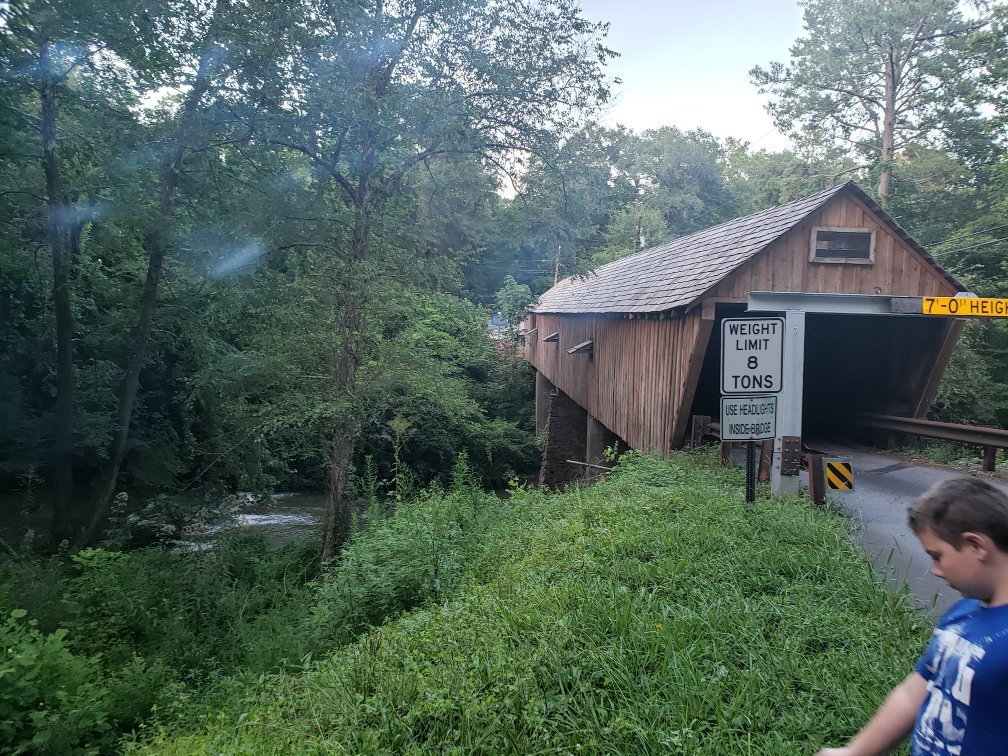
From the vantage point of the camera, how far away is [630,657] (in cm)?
322

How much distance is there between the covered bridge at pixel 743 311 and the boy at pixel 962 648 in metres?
6.67

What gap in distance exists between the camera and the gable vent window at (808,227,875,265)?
884 centimetres

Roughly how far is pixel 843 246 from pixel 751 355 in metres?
4.98

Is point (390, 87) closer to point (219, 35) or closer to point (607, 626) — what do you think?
point (219, 35)

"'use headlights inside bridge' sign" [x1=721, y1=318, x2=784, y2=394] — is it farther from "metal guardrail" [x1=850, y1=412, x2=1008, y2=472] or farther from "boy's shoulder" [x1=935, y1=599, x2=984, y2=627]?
"metal guardrail" [x1=850, y1=412, x2=1008, y2=472]

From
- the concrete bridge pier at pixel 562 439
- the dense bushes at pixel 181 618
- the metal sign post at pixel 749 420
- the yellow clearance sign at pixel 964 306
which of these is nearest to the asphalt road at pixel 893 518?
the metal sign post at pixel 749 420

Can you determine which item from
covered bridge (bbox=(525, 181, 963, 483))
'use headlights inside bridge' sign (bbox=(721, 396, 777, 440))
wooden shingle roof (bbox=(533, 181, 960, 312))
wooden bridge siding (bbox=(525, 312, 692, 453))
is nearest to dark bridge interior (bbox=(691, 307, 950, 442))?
covered bridge (bbox=(525, 181, 963, 483))

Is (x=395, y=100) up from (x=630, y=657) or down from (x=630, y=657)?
up

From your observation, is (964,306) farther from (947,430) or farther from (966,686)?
(966,686)

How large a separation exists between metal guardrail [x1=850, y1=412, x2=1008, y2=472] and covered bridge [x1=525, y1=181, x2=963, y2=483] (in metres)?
0.36

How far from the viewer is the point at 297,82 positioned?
356 inches

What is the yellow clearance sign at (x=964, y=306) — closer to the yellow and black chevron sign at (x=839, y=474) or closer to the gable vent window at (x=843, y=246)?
the gable vent window at (x=843, y=246)

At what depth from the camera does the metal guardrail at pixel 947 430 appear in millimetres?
7988

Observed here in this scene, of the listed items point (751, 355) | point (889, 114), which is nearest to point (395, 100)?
point (751, 355)
